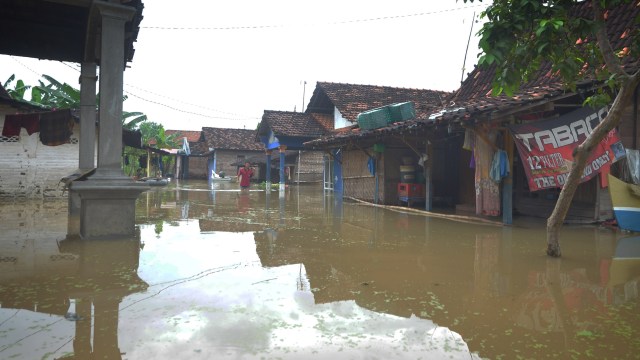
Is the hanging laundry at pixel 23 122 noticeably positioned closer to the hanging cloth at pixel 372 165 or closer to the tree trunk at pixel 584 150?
the hanging cloth at pixel 372 165

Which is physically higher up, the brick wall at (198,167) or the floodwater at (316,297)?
the brick wall at (198,167)

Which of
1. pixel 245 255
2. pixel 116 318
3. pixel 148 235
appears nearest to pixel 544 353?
pixel 116 318

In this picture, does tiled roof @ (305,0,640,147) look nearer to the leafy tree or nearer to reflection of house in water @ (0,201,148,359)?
the leafy tree

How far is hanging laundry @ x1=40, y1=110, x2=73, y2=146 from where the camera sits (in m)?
11.9

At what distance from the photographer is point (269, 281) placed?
14.7 ft

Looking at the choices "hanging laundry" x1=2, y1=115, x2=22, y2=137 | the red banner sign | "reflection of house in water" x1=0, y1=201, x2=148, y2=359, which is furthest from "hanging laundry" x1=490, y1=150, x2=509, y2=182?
"hanging laundry" x1=2, y1=115, x2=22, y2=137

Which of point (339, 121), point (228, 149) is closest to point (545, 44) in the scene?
point (339, 121)

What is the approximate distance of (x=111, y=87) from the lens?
675 cm

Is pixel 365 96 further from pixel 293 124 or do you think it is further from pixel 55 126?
pixel 55 126

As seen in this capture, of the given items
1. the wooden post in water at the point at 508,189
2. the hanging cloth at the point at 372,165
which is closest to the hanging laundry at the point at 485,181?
the wooden post in water at the point at 508,189

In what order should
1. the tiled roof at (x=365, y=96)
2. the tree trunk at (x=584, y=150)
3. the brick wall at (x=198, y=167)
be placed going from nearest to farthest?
the tree trunk at (x=584, y=150) < the tiled roof at (x=365, y=96) < the brick wall at (x=198, y=167)

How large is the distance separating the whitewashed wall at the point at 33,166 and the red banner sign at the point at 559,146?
13405mm

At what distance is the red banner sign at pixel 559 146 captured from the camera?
26.9 ft

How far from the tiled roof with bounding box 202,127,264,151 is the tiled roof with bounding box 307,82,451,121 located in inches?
677
